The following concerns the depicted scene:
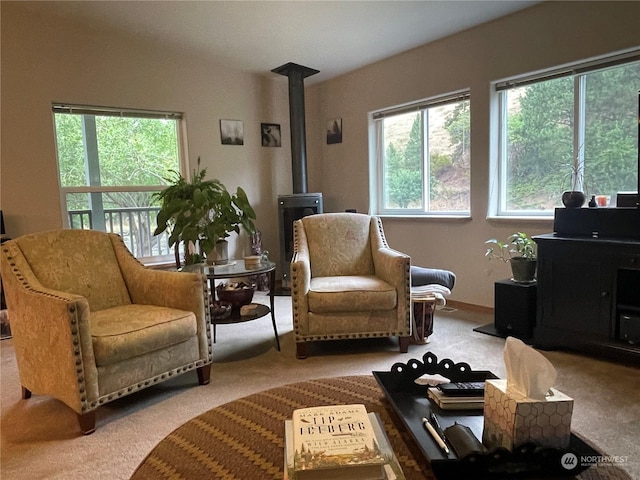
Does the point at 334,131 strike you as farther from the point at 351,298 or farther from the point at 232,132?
the point at 351,298

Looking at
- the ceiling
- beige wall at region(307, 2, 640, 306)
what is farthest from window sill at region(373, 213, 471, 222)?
the ceiling

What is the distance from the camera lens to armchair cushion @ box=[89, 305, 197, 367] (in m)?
1.93

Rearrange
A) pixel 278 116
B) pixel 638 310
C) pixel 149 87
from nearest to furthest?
pixel 638 310, pixel 149 87, pixel 278 116

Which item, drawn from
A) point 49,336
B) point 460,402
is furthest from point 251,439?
point 49,336

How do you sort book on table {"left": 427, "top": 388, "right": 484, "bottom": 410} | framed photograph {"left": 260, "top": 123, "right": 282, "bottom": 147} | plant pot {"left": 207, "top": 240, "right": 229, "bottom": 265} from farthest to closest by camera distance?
framed photograph {"left": 260, "top": 123, "right": 282, "bottom": 147}
plant pot {"left": 207, "top": 240, "right": 229, "bottom": 265}
book on table {"left": 427, "top": 388, "right": 484, "bottom": 410}

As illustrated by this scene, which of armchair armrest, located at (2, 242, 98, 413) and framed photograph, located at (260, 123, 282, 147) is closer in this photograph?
armchair armrest, located at (2, 242, 98, 413)

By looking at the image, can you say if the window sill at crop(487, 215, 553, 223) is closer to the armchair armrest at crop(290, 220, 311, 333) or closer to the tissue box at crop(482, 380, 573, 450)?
the armchair armrest at crop(290, 220, 311, 333)

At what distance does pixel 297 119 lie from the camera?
182 inches

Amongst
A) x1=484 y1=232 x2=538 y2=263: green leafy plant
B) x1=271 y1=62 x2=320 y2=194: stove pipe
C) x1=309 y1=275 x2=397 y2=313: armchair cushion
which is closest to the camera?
x1=309 y1=275 x2=397 y2=313: armchair cushion

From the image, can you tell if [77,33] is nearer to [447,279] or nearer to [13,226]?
[13,226]

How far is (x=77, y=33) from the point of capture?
368 centimetres

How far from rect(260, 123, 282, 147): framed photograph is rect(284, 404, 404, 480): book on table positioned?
4132 millimetres

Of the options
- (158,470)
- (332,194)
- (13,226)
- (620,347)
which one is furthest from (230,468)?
(332,194)

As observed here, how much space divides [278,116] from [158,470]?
442cm
